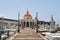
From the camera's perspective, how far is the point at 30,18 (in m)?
109

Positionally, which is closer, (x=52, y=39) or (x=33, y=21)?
(x=52, y=39)

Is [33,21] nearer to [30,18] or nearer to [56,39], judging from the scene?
[30,18]

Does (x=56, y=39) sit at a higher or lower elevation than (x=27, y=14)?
lower

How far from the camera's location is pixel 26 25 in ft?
345

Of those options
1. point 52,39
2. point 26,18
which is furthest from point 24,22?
point 52,39

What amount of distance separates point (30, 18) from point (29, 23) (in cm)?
284

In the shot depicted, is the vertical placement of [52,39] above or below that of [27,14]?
below

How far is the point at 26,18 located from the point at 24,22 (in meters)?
2.26

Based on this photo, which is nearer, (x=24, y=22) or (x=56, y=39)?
(x=56, y=39)

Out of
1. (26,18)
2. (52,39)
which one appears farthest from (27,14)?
(52,39)

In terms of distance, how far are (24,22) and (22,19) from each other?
2.33 meters

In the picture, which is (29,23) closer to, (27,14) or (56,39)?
(27,14)

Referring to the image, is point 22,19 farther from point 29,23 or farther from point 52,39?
point 52,39

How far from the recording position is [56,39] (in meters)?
23.7
